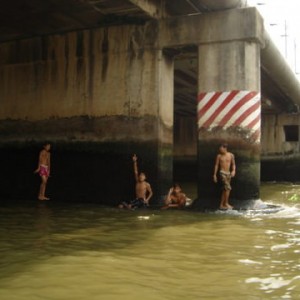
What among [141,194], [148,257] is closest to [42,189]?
[141,194]

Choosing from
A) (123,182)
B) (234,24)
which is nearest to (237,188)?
(123,182)

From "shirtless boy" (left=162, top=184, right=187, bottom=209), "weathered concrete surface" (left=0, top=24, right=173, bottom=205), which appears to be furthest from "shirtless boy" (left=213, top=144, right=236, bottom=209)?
"weathered concrete surface" (left=0, top=24, right=173, bottom=205)

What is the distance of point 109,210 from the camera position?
9578mm

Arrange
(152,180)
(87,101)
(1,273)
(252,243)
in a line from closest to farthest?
(1,273) < (252,243) < (152,180) < (87,101)

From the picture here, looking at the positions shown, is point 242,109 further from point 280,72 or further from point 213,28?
point 280,72

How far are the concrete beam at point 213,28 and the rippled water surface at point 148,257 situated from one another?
3932mm

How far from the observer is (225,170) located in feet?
30.9

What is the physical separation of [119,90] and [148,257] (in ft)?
20.9

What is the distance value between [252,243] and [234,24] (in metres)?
5.58

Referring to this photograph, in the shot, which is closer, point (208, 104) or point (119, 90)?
point (208, 104)

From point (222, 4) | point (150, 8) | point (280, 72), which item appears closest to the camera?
point (222, 4)

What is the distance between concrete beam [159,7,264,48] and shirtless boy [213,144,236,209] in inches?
94.0

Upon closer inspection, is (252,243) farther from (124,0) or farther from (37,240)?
(124,0)

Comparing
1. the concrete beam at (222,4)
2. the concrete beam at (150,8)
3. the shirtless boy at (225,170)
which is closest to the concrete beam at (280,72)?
the concrete beam at (222,4)
